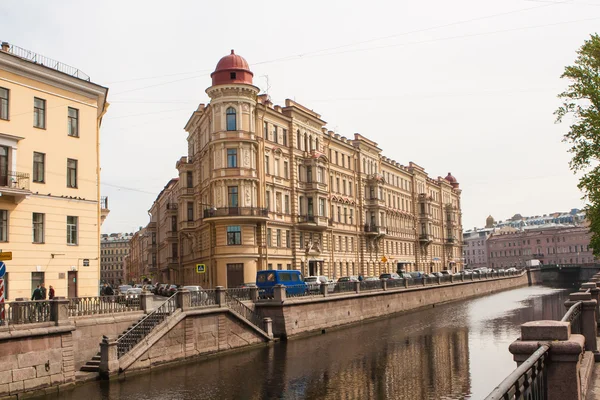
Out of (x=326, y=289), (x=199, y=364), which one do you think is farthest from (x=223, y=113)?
(x=199, y=364)

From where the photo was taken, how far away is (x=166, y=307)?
28297 mm

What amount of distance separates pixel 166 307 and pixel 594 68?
84.4 feet

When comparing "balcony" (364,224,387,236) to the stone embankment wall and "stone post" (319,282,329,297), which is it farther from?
"stone post" (319,282,329,297)

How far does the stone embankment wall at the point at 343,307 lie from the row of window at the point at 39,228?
37.7 feet

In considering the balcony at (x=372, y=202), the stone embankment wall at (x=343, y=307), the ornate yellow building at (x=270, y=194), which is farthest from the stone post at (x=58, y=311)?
A: the balcony at (x=372, y=202)

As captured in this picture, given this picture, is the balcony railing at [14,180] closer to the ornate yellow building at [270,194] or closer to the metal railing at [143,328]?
the metal railing at [143,328]

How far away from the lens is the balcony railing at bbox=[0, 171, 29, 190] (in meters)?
27.3

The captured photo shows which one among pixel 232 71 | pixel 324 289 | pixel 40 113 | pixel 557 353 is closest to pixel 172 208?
pixel 232 71

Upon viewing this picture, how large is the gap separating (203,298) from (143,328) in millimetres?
4357

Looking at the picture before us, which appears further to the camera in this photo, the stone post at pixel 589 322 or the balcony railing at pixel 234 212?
the balcony railing at pixel 234 212

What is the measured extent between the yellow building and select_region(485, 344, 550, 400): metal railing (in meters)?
24.8

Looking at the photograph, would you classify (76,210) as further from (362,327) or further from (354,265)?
(354,265)

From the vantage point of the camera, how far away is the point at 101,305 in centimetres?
2641

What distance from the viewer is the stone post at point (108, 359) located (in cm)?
2362
